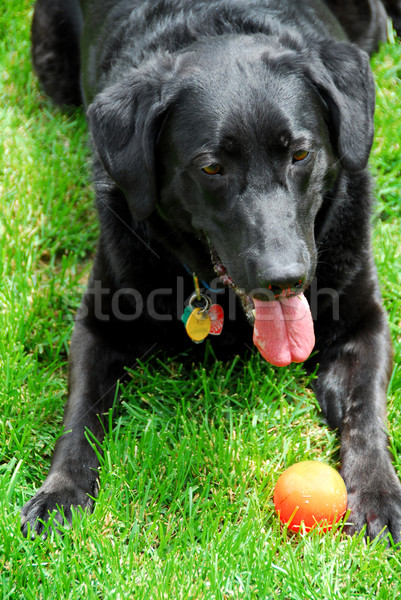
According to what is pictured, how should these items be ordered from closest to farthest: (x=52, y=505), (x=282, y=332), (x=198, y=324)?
(x=52, y=505), (x=282, y=332), (x=198, y=324)

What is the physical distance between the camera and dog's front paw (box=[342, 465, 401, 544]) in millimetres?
2189

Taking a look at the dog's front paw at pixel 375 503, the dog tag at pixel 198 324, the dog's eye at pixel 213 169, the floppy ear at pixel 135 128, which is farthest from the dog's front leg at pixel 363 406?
the floppy ear at pixel 135 128

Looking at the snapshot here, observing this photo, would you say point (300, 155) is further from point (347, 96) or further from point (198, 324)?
point (198, 324)

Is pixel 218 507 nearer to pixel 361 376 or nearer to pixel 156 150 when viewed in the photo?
pixel 361 376

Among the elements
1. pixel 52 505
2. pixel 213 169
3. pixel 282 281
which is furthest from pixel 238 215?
pixel 52 505

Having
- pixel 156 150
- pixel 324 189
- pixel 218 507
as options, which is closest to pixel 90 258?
pixel 156 150

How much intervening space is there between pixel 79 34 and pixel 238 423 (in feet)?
8.78

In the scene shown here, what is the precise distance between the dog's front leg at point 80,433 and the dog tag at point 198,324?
1.04 feet

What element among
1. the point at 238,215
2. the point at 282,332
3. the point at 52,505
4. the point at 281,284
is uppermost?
the point at 238,215

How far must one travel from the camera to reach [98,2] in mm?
3699

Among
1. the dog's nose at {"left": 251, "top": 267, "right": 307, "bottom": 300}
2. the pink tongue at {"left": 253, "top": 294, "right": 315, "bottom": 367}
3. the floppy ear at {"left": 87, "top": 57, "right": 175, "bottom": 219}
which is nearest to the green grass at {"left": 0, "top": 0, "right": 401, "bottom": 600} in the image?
the pink tongue at {"left": 253, "top": 294, "right": 315, "bottom": 367}

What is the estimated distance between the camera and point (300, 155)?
2.35m

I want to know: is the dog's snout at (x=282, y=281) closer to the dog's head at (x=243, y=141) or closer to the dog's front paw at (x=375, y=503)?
the dog's head at (x=243, y=141)

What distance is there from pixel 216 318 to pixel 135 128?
2.44 feet
